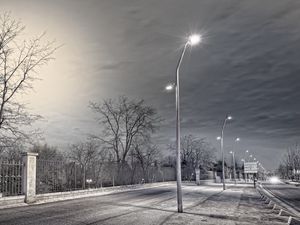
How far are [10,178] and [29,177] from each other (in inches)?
48.8

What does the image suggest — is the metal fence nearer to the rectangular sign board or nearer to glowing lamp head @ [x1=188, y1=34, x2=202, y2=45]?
glowing lamp head @ [x1=188, y1=34, x2=202, y2=45]

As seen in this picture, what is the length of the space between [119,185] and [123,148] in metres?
9.69

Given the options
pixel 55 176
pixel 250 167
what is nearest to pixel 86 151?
pixel 55 176

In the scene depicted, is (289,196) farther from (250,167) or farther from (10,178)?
(10,178)

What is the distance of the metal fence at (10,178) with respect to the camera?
17.9 metres

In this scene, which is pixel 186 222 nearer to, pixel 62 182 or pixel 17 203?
pixel 17 203

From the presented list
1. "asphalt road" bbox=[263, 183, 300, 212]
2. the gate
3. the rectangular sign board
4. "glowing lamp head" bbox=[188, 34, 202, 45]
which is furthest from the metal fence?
the rectangular sign board

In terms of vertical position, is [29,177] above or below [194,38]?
below

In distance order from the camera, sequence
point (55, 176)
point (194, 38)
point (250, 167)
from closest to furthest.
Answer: point (194, 38), point (55, 176), point (250, 167)

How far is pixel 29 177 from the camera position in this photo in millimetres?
19344

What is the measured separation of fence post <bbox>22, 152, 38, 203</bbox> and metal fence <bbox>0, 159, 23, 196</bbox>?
27 cm

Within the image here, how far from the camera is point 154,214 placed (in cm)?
1589

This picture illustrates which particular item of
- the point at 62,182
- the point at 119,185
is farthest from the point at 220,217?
the point at 119,185

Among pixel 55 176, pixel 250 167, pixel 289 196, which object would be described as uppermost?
pixel 55 176
